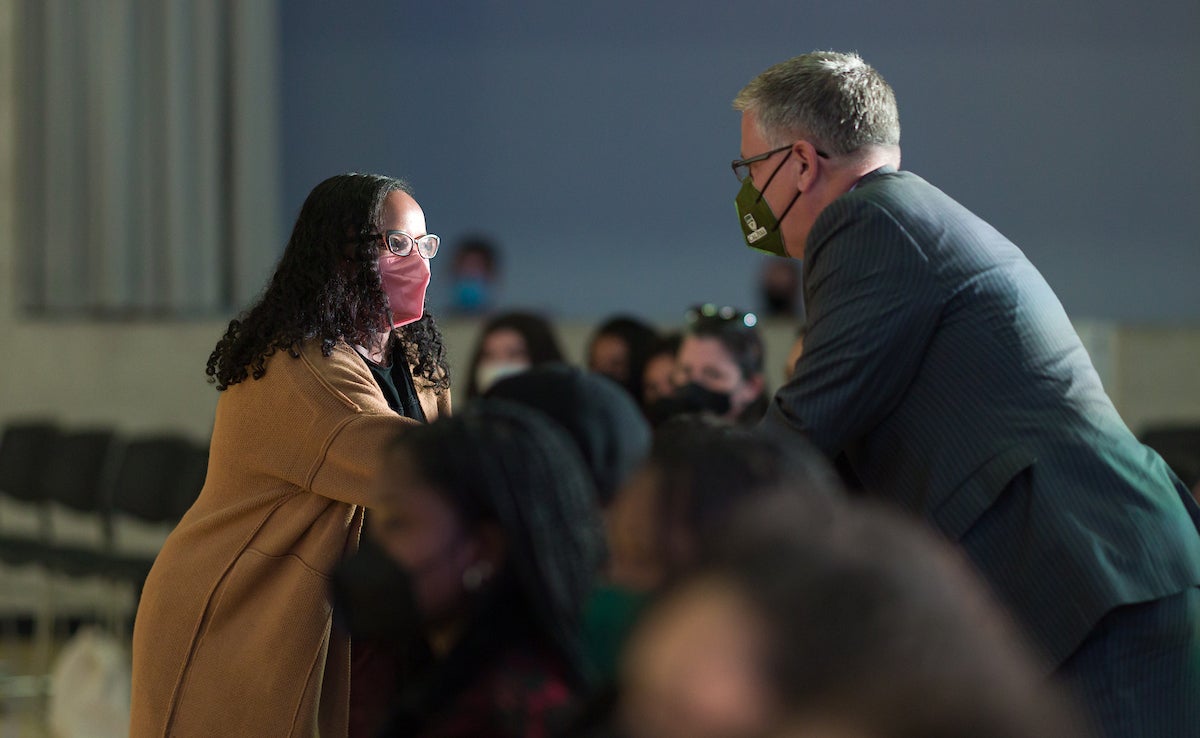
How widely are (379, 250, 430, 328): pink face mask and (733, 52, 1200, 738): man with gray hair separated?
2.20 ft

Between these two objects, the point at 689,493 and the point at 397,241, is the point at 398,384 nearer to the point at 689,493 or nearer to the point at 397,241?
the point at 397,241

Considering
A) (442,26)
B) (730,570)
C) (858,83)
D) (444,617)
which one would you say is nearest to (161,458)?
(442,26)

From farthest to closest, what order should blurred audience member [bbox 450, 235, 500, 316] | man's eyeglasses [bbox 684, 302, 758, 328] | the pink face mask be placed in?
1. blurred audience member [bbox 450, 235, 500, 316]
2. man's eyeglasses [bbox 684, 302, 758, 328]
3. the pink face mask

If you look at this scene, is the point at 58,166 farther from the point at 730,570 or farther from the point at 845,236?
the point at 730,570

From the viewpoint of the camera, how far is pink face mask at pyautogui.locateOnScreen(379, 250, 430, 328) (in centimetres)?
246

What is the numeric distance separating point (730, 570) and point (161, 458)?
5.45 m

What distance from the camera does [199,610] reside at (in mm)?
2328

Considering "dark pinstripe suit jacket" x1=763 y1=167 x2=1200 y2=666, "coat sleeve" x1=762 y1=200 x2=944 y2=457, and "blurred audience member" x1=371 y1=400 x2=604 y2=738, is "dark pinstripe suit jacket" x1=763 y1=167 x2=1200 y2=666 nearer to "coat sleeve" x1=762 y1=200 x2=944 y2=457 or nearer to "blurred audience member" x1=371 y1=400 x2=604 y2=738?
"coat sleeve" x1=762 y1=200 x2=944 y2=457

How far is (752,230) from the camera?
2430mm

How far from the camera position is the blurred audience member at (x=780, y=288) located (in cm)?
804

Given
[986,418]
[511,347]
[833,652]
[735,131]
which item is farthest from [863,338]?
[735,131]

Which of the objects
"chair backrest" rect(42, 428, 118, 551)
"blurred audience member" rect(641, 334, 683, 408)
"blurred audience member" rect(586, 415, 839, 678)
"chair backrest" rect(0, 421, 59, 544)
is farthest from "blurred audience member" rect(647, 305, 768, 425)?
"chair backrest" rect(0, 421, 59, 544)

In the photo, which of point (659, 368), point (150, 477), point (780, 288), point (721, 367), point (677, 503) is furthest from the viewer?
point (780, 288)

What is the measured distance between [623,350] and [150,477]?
2333 millimetres
